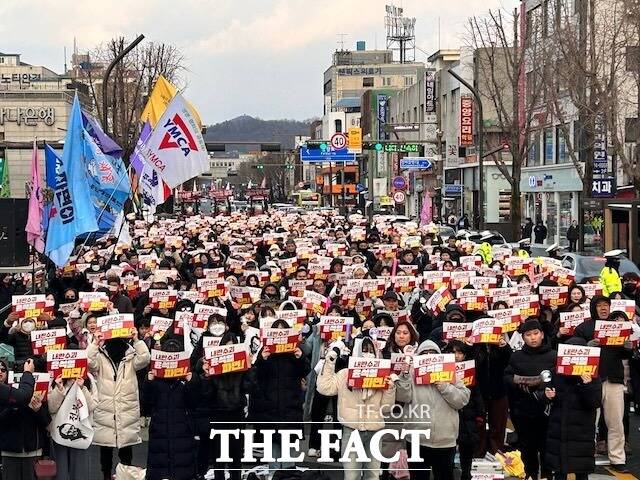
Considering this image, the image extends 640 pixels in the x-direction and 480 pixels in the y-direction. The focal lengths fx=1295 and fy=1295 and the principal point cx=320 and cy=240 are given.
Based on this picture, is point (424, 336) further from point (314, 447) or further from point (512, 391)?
point (512, 391)

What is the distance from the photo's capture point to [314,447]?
12.9 m

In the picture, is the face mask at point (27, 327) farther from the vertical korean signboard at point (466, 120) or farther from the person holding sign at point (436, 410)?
the vertical korean signboard at point (466, 120)

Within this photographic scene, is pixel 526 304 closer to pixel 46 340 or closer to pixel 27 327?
pixel 46 340

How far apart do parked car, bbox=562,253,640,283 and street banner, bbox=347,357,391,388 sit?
14.2 metres

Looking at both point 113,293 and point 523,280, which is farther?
point 113,293

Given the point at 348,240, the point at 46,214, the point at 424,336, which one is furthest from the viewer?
the point at 348,240

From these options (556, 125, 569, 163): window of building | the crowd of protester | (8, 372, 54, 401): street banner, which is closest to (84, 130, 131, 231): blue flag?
the crowd of protester

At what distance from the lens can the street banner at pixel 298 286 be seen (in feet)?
59.4

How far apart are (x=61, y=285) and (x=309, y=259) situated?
432cm

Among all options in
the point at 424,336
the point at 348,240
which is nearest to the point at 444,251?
the point at 348,240

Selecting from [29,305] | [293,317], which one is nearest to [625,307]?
[293,317]

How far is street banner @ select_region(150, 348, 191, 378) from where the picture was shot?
1077 cm

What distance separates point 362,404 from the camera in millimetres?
10688

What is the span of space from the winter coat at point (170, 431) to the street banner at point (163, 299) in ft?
18.1
